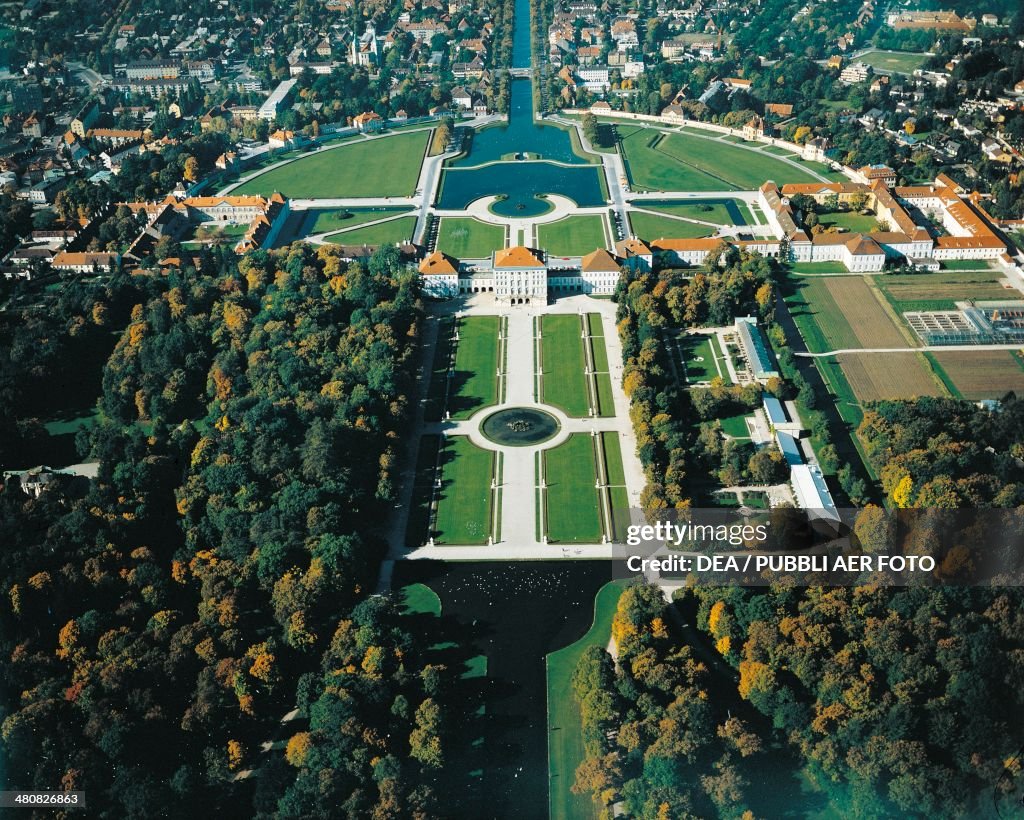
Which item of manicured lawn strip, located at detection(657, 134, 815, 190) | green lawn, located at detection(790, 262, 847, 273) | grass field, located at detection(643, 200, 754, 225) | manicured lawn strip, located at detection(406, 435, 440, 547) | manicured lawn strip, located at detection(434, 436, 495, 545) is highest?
manicured lawn strip, located at detection(657, 134, 815, 190)

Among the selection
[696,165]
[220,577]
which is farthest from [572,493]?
[696,165]

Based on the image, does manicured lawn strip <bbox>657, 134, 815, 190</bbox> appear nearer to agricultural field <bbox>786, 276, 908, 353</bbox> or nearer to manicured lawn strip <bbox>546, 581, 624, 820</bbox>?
agricultural field <bbox>786, 276, 908, 353</bbox>

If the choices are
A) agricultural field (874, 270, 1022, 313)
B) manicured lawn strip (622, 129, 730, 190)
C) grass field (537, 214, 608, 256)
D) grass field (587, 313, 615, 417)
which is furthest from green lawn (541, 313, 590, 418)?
manicured lawn strip (622, 129, 730, 190)

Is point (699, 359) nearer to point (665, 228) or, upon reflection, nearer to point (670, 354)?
point (670, 354)

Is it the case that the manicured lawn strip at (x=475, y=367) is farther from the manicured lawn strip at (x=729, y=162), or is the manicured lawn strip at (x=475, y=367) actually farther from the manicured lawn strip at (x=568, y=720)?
the manicured lawn strip at (x=729, y=162)

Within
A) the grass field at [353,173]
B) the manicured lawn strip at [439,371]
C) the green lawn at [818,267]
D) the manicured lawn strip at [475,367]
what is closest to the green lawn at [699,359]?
the manicured lawn strip at [475,367]

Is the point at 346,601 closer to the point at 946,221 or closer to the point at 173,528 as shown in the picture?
→ the point at 173,528
